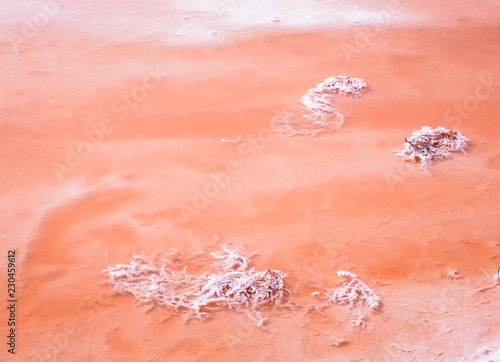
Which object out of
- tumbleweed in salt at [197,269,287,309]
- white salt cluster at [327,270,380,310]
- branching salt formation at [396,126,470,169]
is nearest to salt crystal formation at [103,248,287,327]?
tumbleweed in salt at [197,269,287,309]

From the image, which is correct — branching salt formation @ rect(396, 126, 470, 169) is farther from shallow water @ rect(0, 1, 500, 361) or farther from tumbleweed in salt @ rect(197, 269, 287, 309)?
tumbleweed in salt @ rect(197, 269, 287, 309)

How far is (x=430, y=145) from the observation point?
13.5ft

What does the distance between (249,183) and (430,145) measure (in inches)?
59.9

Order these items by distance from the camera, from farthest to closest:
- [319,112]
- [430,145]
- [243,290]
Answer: [319,112]
[430,145]
[243,290]

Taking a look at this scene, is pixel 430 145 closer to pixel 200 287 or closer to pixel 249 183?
pixel 249 183

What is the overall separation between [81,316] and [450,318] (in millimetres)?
1915

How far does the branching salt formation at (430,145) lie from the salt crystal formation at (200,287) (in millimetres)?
1697

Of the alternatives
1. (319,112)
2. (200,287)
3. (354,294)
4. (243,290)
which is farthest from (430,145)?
(200,287)

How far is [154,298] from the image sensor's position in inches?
109

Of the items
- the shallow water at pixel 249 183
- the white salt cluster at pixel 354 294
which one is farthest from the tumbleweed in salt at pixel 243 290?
the white salt cluster at pixel 354 294

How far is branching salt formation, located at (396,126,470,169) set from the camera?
4.01 m

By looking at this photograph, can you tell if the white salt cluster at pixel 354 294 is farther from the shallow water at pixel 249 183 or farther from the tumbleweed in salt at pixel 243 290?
the tumbleweed in salt at pixel 243 290

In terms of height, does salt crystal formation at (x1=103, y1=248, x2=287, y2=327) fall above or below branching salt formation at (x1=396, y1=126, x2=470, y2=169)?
Result: above

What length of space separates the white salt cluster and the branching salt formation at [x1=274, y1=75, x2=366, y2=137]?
174cm
